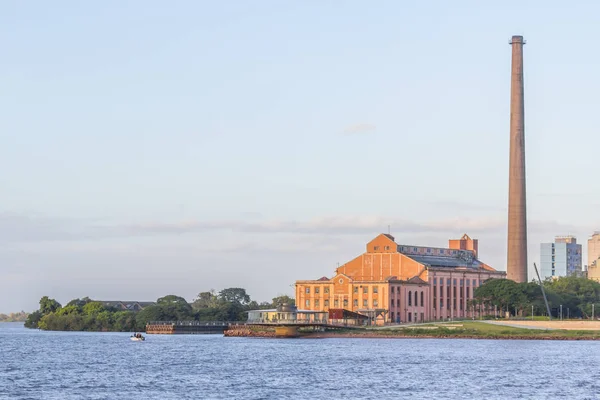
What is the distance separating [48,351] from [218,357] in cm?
3512

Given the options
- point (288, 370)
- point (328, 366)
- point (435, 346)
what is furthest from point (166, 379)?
point (435, 346)

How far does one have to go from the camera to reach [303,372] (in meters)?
117

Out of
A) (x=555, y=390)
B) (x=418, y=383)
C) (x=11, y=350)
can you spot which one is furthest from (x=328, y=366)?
(x=11, y=350)

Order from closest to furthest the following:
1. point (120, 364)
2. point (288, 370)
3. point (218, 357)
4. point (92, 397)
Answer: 1. point (92, 397)
2. point (288, 370)
3. point (120, 364)
4. point (218, 357)

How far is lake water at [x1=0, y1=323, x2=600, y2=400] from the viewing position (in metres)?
95.0

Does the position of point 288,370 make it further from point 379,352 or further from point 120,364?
point 379,352

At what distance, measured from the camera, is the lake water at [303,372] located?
95000 millimetres

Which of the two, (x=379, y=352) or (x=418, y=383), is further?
(x=379, y=352)

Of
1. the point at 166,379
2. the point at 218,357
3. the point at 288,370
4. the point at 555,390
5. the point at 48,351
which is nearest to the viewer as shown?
the point at 555,390

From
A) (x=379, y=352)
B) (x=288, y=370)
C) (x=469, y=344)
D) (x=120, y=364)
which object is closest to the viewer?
(x=288, y=370)

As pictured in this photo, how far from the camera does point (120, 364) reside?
427 ft

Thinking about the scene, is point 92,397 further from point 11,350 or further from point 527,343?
point 527,343

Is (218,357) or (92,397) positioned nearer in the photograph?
(92,397)

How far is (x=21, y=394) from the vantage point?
92062 millimetres
